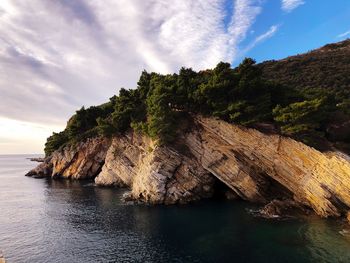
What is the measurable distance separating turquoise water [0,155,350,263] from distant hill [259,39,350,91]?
51.6 m

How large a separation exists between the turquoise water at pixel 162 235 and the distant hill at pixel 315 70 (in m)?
51.6

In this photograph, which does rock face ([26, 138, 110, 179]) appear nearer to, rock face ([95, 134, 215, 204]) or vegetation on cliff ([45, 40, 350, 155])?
vegetation on cliff ([45, 40, 350, 155])

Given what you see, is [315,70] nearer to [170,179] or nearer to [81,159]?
[170,179]

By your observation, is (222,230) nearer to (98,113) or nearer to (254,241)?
(254,241)

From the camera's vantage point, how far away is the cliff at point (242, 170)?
41.3 meters

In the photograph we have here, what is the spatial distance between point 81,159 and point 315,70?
80279 mm

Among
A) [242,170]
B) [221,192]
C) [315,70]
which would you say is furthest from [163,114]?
[315,70]

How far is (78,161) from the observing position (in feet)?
317

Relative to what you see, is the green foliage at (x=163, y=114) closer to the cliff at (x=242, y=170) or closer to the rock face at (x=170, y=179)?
the cliff at (x=242, y=170)

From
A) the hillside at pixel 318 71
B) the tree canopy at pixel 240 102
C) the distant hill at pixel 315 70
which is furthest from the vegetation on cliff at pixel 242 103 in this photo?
the distant hill at pixel 315 70

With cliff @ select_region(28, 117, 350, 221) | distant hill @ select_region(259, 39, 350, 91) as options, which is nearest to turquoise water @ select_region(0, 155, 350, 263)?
cliff @ select_region(28, 117, 350, 221)

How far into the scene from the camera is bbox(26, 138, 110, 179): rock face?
91375 mm

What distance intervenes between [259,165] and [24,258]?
3619cm

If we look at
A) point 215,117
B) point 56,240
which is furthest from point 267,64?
point 56,240
